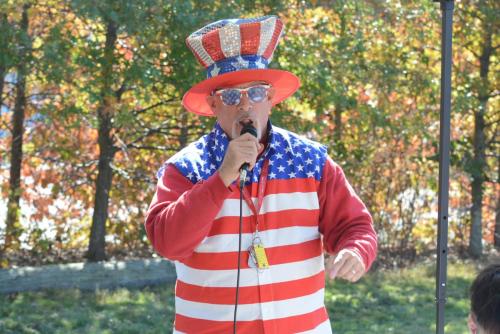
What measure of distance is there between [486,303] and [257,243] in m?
0.87

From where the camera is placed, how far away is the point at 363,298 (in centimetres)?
710

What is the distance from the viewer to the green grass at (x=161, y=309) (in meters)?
5.87

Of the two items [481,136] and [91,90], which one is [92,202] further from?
[481,136]

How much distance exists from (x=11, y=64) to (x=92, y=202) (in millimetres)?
1909

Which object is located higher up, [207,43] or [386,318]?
[207,43]

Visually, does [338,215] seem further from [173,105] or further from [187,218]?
[173,105]

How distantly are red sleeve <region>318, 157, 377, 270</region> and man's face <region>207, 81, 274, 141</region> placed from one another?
0.28 m

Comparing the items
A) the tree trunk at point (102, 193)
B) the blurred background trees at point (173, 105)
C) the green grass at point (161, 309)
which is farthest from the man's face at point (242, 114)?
the tree trunk at point (102, 193)

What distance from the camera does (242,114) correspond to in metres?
2.67

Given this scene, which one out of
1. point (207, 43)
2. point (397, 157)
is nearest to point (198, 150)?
point (207, 43)

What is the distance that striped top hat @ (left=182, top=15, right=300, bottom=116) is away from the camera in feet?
8.95

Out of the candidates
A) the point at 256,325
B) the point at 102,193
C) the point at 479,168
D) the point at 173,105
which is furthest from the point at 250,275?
the point at 479,168

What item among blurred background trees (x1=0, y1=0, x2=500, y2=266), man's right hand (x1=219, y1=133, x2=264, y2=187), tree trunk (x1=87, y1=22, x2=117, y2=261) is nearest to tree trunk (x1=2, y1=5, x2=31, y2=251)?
blurred background trees (x1=0, y1=0, x2=500, y2=266)

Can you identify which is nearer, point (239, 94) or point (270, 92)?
point (239, 94)
